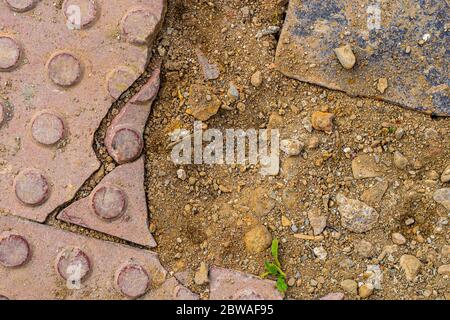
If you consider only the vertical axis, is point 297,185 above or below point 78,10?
below

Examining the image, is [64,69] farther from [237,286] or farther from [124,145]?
[237,286]

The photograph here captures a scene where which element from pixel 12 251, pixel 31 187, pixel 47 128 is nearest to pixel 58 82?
pixel 47 128

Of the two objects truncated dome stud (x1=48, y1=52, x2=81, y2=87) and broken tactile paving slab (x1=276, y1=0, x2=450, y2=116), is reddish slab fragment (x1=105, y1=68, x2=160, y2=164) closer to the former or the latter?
truncated dome stud (x1=48, y1=52, x2=81, y2=87)

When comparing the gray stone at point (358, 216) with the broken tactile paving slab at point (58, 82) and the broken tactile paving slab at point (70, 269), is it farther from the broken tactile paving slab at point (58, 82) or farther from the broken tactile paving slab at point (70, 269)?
the broken tactile paving slab at point (58, 82)

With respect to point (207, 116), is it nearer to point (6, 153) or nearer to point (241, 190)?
point (241, 190)

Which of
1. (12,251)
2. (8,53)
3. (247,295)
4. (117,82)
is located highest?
(8,53)

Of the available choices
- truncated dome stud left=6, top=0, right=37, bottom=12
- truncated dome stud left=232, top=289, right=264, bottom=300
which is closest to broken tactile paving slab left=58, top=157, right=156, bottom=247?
truncated dome stud left=232, top=289, right=264, bottom=300

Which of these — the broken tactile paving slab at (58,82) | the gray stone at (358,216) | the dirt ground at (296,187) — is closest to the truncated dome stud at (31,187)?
the broken tactile paving slab at (58,82)
